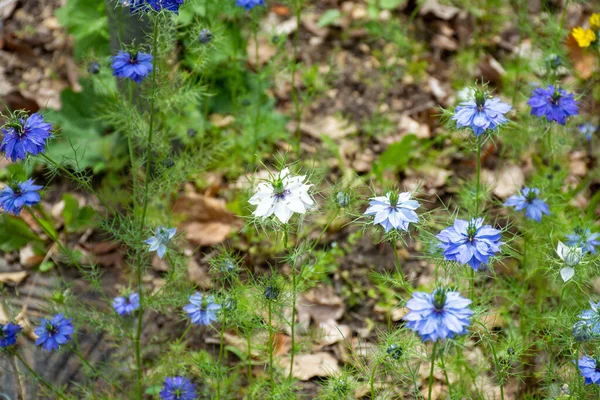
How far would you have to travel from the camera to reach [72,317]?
8.22 feet

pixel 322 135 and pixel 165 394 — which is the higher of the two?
pixel 322 135

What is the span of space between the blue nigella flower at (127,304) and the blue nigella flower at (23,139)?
712 millimetres

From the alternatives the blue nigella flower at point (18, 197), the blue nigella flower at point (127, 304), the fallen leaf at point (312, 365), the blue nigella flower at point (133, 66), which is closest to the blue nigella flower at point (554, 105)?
the fallen leaf at point (312, 365)

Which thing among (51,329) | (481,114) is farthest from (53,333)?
(481,114)

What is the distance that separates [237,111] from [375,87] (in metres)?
1.00

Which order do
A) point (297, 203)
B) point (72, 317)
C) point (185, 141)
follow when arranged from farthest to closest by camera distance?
1. point (185, 141)
2. point (72, 317)
3. point (297, 203)

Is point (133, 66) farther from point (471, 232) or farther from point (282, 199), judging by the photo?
point (471, 232)

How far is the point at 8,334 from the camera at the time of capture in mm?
2117

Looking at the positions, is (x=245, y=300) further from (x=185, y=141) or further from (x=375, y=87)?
(x=375, y=87)

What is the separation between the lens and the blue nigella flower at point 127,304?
2.40 m

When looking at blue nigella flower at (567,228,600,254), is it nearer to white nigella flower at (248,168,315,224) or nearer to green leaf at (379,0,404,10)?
white nigella flower at (248,168,315,224)

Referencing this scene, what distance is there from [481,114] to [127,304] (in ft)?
4.70

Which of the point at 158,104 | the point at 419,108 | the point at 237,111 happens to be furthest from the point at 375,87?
the point at 158,104

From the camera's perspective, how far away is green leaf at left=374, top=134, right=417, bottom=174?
3.40 meters
